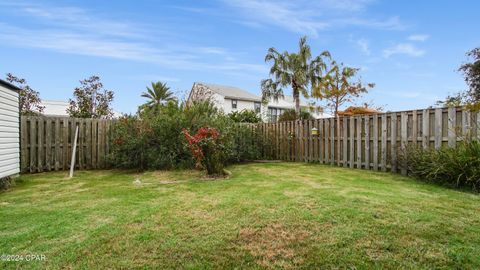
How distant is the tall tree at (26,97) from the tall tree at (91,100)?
6.74 feet

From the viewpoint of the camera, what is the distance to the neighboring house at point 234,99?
96.0ft

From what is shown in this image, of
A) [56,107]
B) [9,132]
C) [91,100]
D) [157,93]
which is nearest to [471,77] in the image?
[9,132]

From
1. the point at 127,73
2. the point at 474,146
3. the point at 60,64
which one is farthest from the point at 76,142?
the point at 474,146

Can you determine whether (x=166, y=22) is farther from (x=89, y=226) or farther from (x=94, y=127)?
(x=89, y=226)

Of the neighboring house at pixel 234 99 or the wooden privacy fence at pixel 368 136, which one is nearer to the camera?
the wooden privacy fence at pixel 368 136

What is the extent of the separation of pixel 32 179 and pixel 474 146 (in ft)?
30.7

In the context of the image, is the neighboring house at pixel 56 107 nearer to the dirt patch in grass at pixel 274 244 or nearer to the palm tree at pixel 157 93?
the palm tree at pixel 157 93

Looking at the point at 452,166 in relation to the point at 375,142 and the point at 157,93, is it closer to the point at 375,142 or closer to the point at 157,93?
the point at 375,142

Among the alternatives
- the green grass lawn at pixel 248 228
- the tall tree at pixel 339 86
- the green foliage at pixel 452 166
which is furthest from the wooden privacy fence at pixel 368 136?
the tall tree at pixel 339 86

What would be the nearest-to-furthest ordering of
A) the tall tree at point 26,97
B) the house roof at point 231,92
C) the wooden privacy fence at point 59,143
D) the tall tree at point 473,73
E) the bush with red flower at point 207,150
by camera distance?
the bush with red flower at point 207,150 < the wooden privacy fence at point 59,143 < the tall tree at point 26,97 < the tall tree at point 473,73 < the house roof at point 231,92

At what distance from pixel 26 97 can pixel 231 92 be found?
1997 cm

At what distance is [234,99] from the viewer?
98.9ft

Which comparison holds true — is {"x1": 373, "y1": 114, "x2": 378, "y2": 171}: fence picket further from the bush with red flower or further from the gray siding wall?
the gray siding wall

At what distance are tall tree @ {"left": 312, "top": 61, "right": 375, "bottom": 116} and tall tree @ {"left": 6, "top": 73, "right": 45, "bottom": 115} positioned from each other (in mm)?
18875
